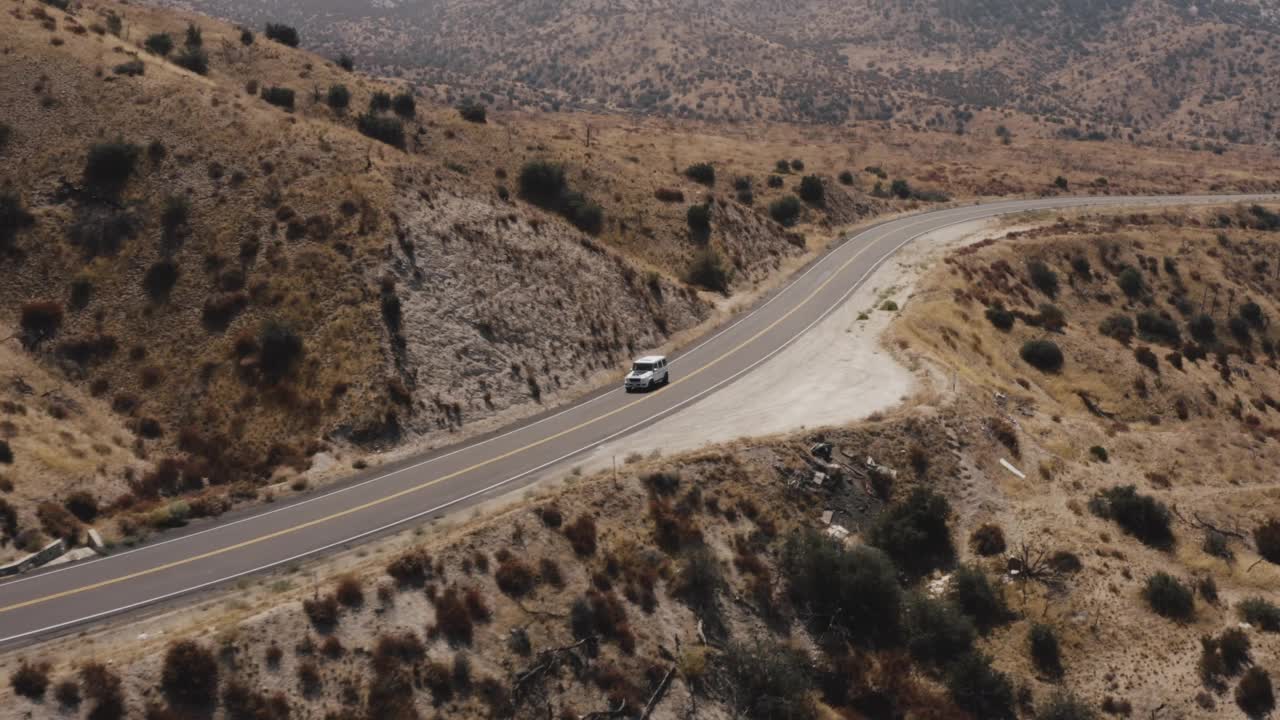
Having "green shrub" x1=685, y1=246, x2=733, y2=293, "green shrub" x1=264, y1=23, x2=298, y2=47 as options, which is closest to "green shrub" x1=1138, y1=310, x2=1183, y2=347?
"green shrub" x1=685, y1=246, x2=733, y2=293

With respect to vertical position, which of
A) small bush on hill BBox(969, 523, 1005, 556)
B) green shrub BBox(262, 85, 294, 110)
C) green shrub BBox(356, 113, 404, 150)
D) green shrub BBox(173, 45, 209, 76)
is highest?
green shrub BBox(173, 45, 209, 76)

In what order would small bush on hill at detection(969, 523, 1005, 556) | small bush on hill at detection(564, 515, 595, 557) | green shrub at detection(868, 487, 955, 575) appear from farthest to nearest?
small bush on hill at detection(969, 523, 1005, 556) → green shrub at detection(868, 487, 955, 575) → small bush on hill at detection(564, 515, 595, 557)

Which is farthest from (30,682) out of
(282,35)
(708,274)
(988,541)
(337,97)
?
(282,35)

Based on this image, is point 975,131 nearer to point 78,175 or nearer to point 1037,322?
point 1037,322

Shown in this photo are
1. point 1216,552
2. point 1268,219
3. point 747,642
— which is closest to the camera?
point 747,642

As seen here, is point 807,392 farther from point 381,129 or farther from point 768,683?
point 381,129

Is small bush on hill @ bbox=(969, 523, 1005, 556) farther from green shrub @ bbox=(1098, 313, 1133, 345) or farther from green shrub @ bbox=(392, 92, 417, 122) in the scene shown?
green shrub @ bbox=(392, 92, 417, 122)

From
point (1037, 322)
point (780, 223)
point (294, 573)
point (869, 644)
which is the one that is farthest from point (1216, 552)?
point (780, 223)
